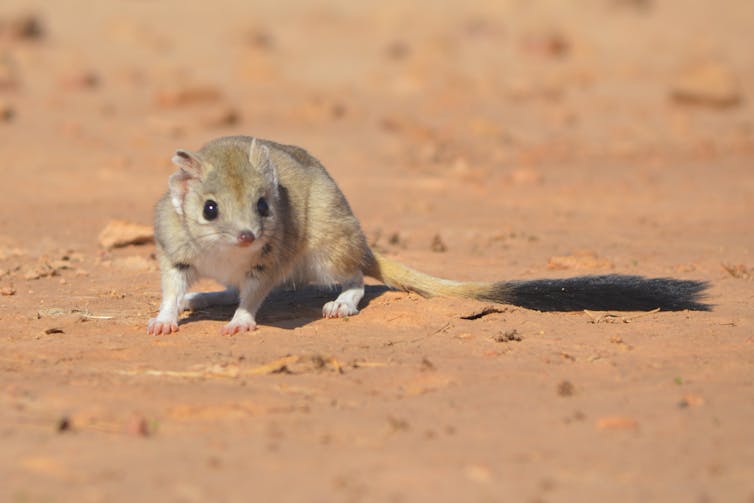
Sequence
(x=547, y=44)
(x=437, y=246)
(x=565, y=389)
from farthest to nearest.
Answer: (x=547, y=44) < (x=437, y=246) < (x=565, y=389)

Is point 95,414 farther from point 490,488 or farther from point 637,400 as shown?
point 637,400

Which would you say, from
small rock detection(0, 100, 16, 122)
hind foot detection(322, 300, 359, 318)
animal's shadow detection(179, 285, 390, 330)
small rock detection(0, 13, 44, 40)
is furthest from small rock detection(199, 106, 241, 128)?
hind foot detection(322, 300, 359, 318)

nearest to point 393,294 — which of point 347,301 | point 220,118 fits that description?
point 347,301

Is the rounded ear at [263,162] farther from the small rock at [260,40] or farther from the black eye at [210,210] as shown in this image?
the small rock at [260,40]

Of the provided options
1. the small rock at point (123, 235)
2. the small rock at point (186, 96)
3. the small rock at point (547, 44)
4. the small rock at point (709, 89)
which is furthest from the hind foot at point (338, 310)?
the small rock at point (547, 44)

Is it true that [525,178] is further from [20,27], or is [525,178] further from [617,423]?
[20,27]

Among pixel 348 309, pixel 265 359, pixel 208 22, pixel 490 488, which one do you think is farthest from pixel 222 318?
pixel 208 22
